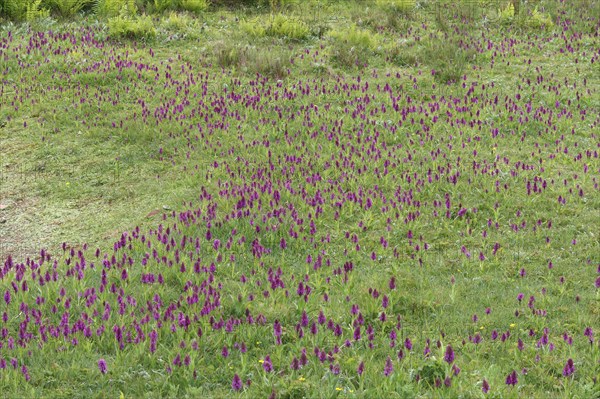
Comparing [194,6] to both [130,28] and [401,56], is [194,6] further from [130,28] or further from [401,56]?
[401,56]

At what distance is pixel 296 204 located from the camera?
27.6 ft

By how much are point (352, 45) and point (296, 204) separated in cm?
666

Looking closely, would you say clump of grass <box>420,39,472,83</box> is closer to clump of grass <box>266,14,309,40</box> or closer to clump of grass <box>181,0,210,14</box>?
clump of grass <box>266,14,309,40</box>

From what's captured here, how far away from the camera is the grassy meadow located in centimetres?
526

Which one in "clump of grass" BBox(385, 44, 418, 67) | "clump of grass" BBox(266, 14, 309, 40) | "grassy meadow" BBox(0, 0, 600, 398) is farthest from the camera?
"clump of grass" BBox(266, 14, 309, 40)

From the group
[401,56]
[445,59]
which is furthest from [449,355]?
[401,56]

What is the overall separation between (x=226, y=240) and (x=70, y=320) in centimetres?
216

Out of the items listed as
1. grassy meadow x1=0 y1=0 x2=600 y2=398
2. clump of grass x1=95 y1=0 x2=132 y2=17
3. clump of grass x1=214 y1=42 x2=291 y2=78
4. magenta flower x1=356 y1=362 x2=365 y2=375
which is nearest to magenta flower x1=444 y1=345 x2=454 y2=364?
grassy meadow x1=0 y1=0 x2=600 y2=398

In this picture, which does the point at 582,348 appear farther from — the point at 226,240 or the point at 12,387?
the point at 12,387

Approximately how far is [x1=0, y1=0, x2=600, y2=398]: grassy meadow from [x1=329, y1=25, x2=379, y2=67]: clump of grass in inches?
2.3

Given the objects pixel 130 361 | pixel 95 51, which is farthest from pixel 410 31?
pixel 130 361

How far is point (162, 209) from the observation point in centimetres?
855

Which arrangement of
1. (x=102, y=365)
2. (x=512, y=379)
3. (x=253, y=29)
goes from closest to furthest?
(x=512, y=379), (x=102, y=365), (x=253, y=29)

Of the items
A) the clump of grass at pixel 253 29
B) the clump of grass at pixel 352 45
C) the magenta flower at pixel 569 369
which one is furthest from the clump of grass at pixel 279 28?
the magenta flower at pixel 569 369
